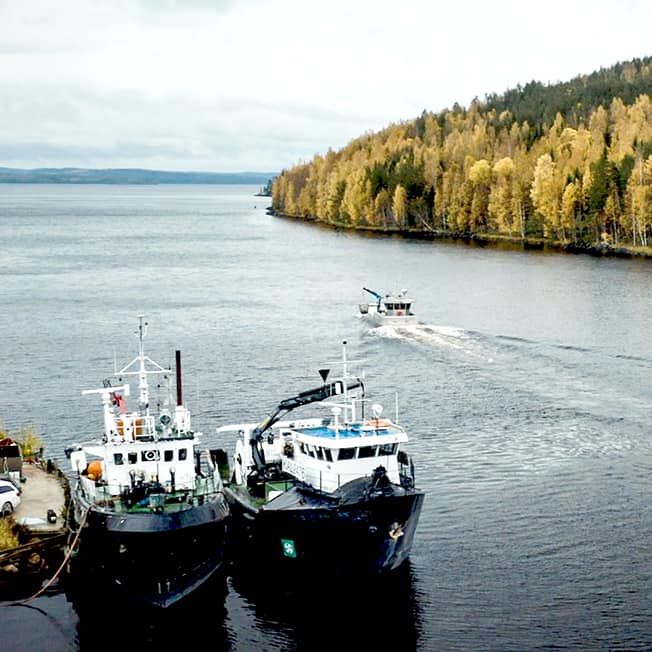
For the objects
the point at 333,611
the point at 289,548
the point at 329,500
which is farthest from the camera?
the point at 289,548

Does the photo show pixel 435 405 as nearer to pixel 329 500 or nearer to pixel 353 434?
pixel 353 434

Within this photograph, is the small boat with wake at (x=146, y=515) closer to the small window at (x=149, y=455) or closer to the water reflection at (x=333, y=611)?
the small window at (x=149, y=455)

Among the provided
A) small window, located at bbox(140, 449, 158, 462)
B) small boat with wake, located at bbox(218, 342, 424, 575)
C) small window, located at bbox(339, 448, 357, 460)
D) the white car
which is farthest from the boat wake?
the white car

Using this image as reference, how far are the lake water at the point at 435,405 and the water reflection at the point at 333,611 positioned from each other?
0.07 meters

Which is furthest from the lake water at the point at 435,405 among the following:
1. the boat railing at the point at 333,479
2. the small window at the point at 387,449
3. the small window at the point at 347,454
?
the small window at the point at 347,454

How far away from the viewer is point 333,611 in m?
35.1

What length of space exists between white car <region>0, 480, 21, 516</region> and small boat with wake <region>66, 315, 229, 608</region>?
7.97ft

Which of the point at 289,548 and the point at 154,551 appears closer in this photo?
the point at 154,551

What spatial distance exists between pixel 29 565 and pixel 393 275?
86.8 metres

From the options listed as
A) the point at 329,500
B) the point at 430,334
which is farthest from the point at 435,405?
the point at 329,500

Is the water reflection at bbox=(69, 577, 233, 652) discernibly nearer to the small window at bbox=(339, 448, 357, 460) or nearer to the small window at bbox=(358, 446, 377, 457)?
the small window at bbox=(339, 448, 357, 460)

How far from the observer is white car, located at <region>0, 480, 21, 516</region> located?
38969 mm

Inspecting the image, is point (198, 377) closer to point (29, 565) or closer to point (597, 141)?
point (29, 565)

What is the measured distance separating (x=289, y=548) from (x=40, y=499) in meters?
10.4
